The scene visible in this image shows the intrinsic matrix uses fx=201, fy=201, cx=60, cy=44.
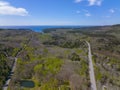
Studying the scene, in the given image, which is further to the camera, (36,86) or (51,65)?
(51,65)

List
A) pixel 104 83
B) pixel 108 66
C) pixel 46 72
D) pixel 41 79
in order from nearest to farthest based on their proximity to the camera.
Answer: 1. pixel 104 83
2. pixel 41 79
3. pixel 46 72
4. pixel 108 66

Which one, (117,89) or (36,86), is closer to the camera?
(117,89)

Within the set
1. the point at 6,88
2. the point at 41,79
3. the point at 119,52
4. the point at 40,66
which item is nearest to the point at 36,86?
the point at 41,79

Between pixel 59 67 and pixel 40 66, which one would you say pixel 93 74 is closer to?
pixel 59 67

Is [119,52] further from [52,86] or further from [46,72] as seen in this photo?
[52,86]

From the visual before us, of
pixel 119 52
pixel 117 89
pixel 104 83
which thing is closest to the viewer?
pixel 117 89

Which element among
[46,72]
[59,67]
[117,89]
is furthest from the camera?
[59,67]

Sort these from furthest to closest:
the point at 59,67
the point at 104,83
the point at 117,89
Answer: the point at 59,67
the point at 104,83
the point at 117,89

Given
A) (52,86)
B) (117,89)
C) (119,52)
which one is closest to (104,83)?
(117,89)
